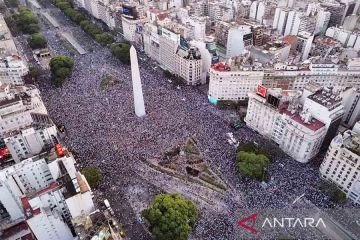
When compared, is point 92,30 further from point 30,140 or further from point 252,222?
point 252,222

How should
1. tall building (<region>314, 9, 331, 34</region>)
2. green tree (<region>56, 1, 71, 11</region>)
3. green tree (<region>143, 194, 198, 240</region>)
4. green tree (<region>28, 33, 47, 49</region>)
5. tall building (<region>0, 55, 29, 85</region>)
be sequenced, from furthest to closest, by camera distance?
green tree (<region>56, 1, 71, 11</region>) < tall building (<region>314, 9, 331, 34</region>) < green tree (<region>28, 33, 47, 49</region>) < tall building (<region>0, 55, 29, 85</region>) < green tree (<region>143, 194, 198, 240</region>)

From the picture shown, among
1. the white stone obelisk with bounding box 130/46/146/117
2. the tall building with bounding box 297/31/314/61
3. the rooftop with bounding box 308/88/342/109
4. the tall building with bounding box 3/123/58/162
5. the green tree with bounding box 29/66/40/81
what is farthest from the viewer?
the tall building with bounding box 297/31/314/61

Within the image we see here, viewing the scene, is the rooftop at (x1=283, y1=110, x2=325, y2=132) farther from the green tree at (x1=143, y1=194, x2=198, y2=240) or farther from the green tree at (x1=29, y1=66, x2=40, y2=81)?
the green tree at (x1=29, y1=66, x2=40, y2=81)

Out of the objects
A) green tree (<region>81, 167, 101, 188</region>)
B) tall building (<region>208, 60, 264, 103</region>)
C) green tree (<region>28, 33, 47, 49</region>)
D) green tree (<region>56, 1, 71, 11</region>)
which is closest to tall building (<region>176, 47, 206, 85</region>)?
tall building (<region>208, 60, 264, 103</region>)

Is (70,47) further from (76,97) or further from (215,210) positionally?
(215,210)

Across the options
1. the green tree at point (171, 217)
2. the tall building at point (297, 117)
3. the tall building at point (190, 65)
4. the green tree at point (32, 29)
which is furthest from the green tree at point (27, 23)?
the green tree at point (171, 217)

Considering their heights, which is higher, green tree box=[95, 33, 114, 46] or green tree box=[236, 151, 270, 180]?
Answer: green tree box=[95, 33, 114, 46]

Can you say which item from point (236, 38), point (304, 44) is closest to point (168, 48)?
point (236, 38)
